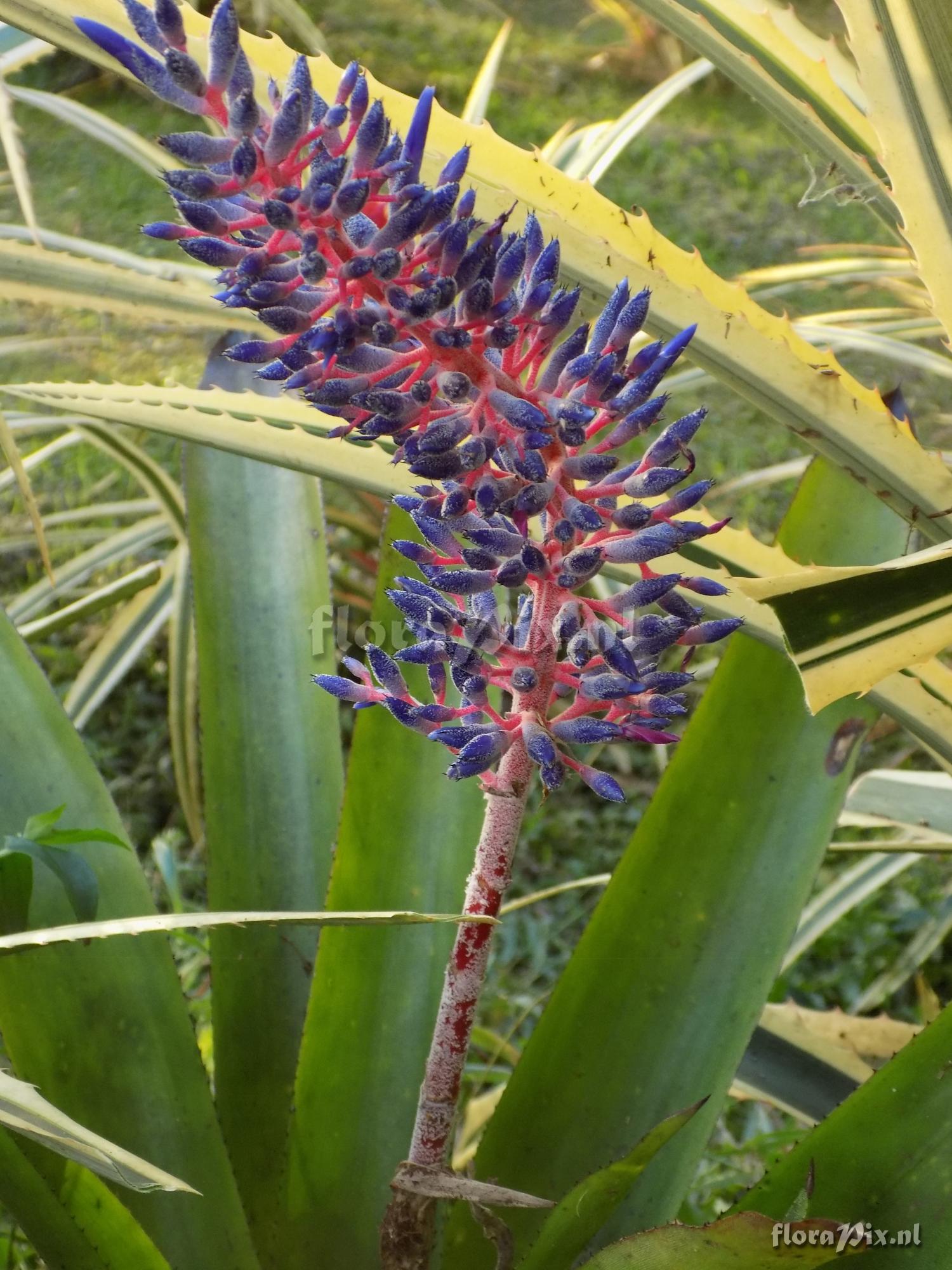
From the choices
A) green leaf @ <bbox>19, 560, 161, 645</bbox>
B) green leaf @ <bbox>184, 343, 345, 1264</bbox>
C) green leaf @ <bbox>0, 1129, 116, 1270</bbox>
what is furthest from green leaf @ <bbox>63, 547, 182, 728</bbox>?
green leaf @ <bbox>0, 1129, 116, 1270</bbox>

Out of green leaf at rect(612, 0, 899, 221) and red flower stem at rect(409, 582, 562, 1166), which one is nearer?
red flower stem at rect(409, 582, 562, 1166)

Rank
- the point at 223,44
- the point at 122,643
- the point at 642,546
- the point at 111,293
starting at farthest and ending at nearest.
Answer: the point at 122,643 < the point at 111,293 < the point at 642,546 < the point at 223,44

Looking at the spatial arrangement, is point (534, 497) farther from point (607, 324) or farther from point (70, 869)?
point (70, 869)

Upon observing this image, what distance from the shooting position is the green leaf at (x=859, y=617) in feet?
1.72

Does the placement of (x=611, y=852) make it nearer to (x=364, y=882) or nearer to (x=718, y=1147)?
(x=718, y=1147)

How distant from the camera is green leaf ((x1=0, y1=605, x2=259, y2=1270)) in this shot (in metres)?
0.91

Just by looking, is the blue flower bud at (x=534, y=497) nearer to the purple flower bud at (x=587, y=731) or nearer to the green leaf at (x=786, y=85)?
the purple flower bud at (x=587, y=731)

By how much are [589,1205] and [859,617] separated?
46cm

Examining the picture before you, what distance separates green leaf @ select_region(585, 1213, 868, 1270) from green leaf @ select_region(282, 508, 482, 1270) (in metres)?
0.34

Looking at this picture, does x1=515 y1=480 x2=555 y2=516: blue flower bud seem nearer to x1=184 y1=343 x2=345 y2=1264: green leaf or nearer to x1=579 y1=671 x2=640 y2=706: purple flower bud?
x1=579 y1=671 x2=640 y2=706: purple flower bud

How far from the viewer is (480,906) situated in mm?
670

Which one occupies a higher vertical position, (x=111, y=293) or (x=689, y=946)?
(x=111, y=293)

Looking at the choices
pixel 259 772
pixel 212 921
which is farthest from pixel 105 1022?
pixel 212 921

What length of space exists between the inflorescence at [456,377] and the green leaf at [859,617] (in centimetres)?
8
